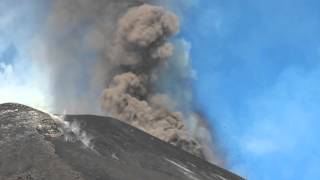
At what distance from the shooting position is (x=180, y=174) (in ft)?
147

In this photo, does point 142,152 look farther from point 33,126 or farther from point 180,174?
point 33,126

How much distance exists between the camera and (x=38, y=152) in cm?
3991

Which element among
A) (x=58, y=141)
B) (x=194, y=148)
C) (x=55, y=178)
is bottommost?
(x=55, y=178)

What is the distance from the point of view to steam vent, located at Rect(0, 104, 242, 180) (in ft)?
124

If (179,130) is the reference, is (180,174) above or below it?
below

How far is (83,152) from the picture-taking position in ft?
138

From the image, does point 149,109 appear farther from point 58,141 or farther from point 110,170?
point 110,170

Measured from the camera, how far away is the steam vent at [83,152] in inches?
1490

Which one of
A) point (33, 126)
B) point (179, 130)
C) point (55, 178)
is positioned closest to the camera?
point (55, 178)

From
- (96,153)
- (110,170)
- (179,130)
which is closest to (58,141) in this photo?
(96,153)

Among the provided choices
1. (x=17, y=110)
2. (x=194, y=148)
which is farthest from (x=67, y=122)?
(x=194, y=148)

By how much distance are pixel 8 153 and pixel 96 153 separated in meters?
5.21

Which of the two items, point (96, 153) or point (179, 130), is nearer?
point (96, 153)

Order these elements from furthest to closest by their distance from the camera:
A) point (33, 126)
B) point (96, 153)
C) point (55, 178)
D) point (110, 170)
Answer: point (33, 126)
point (96, 153)
point (110, 170)
point (55, 178)
